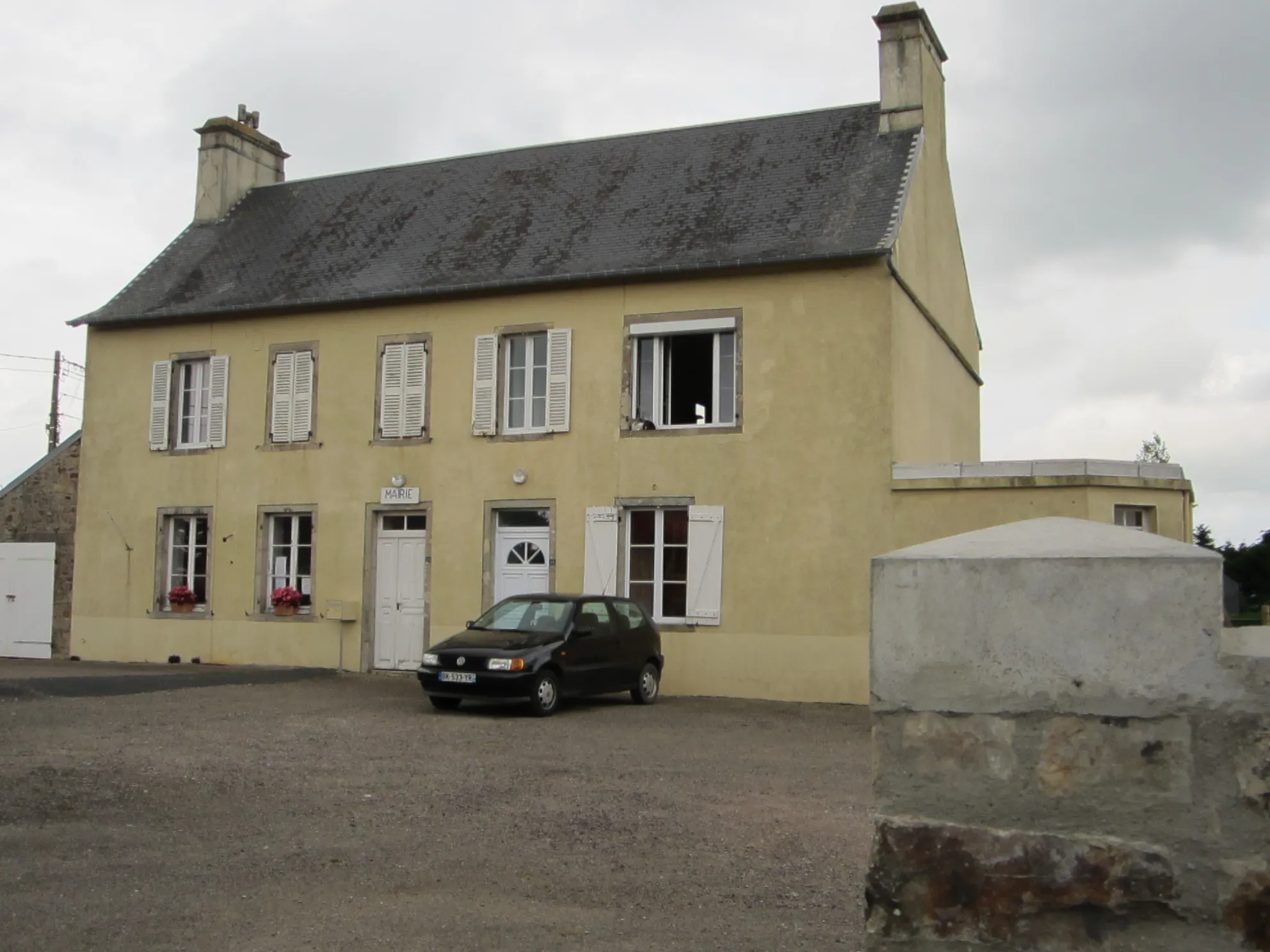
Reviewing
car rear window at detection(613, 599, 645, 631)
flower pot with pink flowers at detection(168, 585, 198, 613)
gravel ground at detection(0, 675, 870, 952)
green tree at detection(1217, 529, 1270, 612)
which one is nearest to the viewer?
gravel ground at detection(0, 675, 870, 952)

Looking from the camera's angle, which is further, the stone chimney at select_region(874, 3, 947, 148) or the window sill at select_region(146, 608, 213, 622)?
the window sill at select_region(146, 608, 213, 622)

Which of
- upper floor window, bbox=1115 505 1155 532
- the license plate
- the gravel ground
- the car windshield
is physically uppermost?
upper floor window, bbox=1115 505 1155 532

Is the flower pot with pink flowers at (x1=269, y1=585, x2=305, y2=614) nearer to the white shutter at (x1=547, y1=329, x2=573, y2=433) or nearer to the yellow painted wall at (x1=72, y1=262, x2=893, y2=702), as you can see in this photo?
the yellow painted wall at (x1=72, y1=262, x2=893, y2=702)

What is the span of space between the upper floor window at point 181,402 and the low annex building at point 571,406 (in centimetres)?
5

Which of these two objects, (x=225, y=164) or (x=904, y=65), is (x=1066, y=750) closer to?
(x=904, y=65)

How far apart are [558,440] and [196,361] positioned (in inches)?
271

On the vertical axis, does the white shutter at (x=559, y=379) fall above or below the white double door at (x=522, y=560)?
above

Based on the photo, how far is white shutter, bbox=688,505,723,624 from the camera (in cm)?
1789

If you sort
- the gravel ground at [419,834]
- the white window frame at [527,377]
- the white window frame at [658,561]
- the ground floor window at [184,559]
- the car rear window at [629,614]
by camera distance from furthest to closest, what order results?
the ground floor window at [184,559] → the white window frame at [527,377] → the white window frame at [658,561] → the car rear window at [629,614] → the gravel ground at [419,834]

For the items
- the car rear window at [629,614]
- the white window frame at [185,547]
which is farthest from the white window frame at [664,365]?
the white window frame at [185,547]

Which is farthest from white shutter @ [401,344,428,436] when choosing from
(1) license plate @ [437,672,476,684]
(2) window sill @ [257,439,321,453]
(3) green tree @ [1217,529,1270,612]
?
(3) green tree @ [1217,529,1270,612]

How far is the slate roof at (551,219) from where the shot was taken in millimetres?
18672

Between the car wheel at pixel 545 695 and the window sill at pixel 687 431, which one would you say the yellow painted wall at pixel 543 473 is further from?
the car wheel at pixel 545 695

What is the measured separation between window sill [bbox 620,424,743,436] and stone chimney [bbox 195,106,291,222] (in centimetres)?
1012
